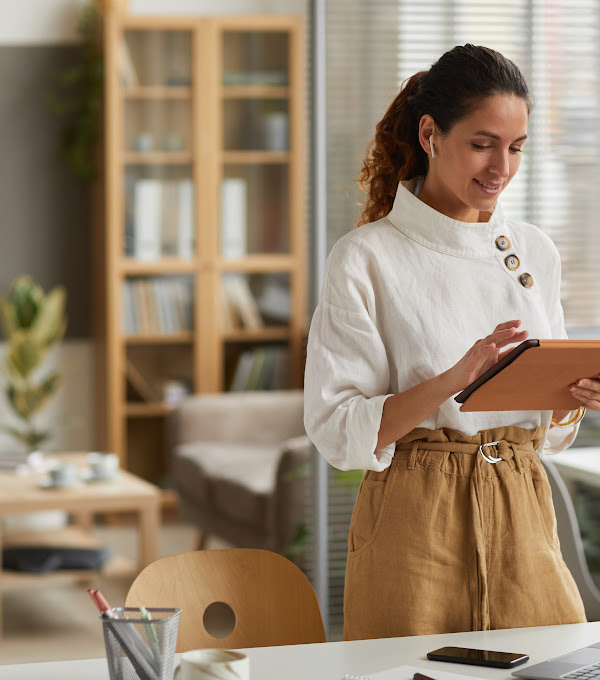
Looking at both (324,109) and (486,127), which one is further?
(324,109)

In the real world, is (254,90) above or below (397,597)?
above

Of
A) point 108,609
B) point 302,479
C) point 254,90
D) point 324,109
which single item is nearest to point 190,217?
point 254,90

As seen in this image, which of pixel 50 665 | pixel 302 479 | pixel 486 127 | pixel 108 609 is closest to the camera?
pixel 108 609

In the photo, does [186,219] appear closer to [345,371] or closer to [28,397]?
[28,397]

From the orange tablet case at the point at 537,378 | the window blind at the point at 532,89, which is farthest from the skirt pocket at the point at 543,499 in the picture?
the window blind at the point at 532,89

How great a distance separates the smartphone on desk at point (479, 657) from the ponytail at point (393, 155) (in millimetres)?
714

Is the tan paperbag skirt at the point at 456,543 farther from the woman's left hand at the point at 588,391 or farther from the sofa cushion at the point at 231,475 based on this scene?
the sofa cushion at the point at 231,475

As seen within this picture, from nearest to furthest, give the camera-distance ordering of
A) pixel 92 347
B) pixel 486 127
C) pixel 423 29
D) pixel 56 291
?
pixel 486 127 → pixel 423 29 → pixel 56 291 → pixel 92 347

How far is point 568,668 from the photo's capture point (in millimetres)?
1271

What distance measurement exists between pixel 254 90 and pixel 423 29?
2771 mm

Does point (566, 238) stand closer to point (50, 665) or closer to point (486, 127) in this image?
point (486, 127)

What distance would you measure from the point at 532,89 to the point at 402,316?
1296 mm

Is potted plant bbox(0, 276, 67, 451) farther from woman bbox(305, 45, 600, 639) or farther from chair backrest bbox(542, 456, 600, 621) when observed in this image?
woman bbox(305, 45, 600, 639)

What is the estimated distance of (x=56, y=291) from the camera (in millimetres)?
5238
